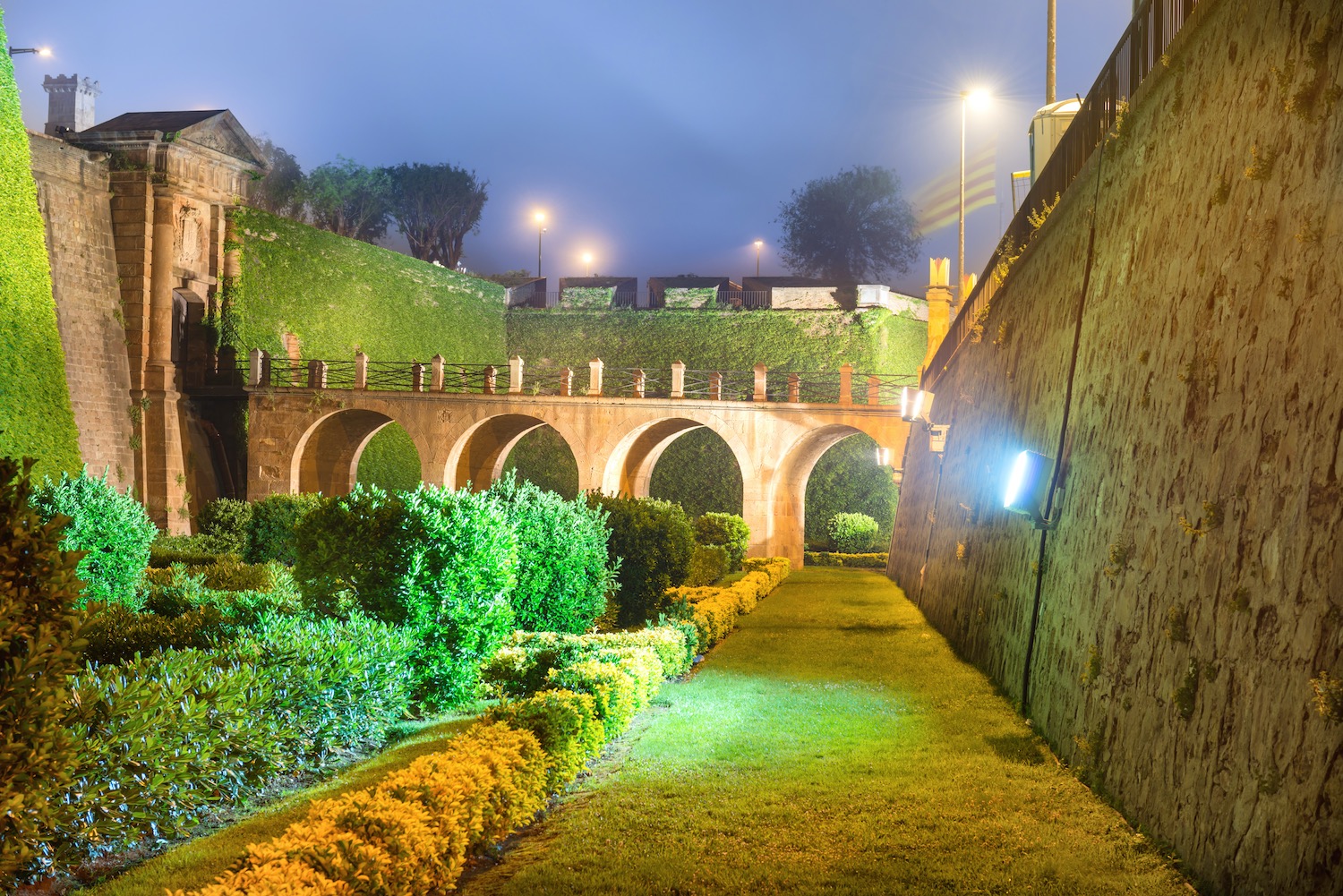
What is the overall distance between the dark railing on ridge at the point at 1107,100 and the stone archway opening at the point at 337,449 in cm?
2597

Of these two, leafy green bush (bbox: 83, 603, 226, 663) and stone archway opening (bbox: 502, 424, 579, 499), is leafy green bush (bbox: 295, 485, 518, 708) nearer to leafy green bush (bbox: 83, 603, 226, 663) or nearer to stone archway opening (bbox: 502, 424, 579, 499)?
leafy green bush (bbox: 83, 603, 226, 663)

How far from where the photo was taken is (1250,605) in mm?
4543

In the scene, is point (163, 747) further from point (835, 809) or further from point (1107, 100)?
point (1107, 100)

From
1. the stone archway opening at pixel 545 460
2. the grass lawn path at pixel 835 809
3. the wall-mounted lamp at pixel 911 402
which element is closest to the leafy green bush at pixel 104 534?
the grass lawn path at pixel 835 809

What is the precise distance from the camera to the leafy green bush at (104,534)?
13.9 m

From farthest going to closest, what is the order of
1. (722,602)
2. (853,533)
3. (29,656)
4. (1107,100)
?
(853,533)
(722,602)
(1107,100)
(29,656)

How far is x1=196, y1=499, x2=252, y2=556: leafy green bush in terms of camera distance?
25219 millimetres

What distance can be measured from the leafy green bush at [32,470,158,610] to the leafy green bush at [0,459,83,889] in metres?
10.4

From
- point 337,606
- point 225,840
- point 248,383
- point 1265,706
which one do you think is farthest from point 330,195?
point 1265,706

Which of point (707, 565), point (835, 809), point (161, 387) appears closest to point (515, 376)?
point (161, 387)

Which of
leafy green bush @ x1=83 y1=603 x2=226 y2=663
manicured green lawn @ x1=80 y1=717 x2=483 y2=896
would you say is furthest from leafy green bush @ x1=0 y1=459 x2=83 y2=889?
leafy green bush @ x1=83 y1=603 x2=226 y2=663

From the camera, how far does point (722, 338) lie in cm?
4241

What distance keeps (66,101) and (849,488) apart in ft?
101

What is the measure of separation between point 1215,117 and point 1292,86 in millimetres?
1003
